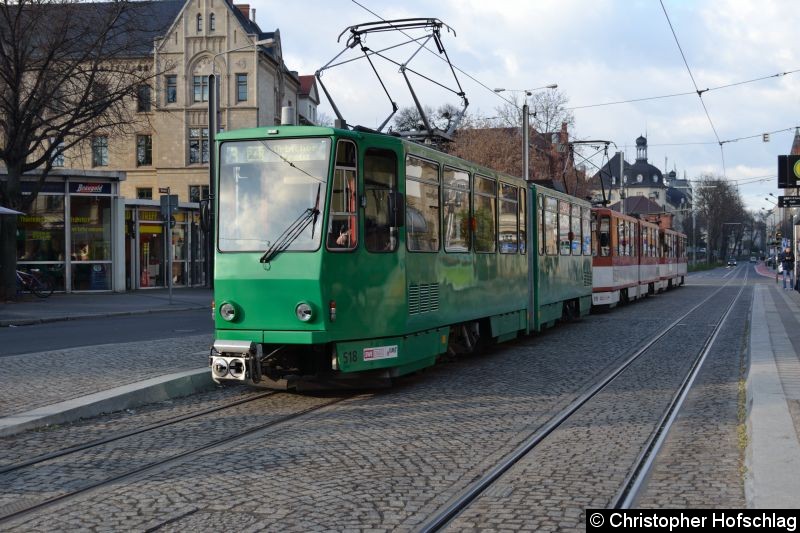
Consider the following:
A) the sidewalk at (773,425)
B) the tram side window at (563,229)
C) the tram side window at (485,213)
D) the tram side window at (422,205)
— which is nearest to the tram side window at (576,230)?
the tram side window at (563,229)

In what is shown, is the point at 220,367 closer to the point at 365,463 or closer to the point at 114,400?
the point at 114,400

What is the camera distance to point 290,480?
628 cm

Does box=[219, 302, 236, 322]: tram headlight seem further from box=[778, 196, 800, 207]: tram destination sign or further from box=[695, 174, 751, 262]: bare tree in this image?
box=[695, 174, 751, 262]: bare tree

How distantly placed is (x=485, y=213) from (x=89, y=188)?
69.4 ft

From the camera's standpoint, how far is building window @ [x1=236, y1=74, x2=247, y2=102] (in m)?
55.9

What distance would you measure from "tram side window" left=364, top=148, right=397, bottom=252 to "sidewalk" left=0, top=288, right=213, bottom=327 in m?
12.8

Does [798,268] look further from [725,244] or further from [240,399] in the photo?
[725,244]

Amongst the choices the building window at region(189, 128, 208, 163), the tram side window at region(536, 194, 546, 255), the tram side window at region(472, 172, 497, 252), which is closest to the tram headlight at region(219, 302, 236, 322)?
the tram side window at region(472, 172, 497, 252)

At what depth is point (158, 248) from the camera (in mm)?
35469

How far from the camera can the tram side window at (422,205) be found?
34.9 feet

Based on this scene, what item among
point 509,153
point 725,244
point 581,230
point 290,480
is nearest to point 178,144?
point 509,153

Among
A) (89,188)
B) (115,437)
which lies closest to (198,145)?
(89,188)

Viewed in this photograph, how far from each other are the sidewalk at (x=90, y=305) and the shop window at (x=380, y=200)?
42.2ft

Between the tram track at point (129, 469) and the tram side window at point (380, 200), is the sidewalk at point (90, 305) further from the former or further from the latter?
the tram side window at point (380, 200)
